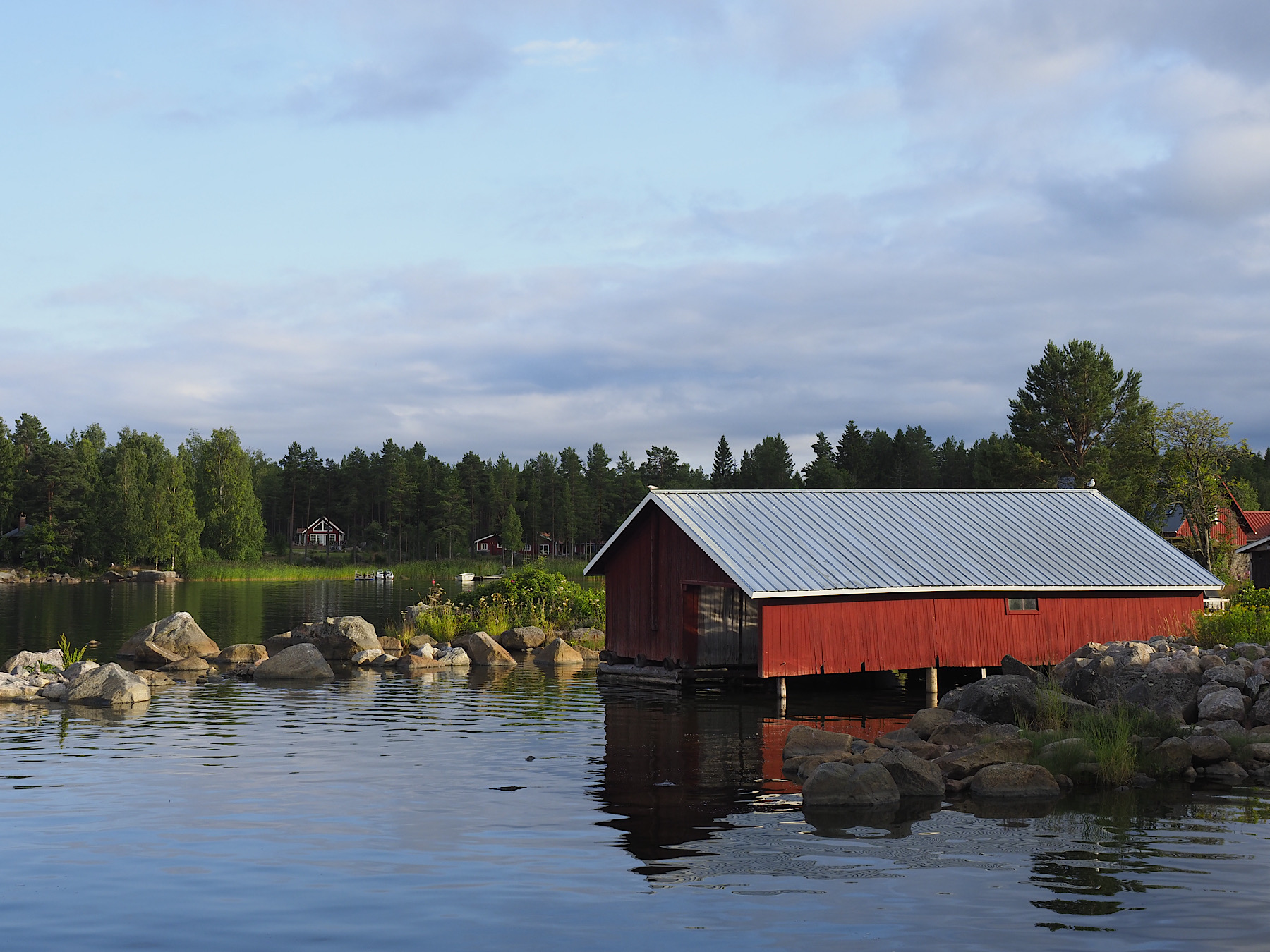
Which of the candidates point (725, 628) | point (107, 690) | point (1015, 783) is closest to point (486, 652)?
point (725, 628)

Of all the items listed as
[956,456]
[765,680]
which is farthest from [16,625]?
[956,456]

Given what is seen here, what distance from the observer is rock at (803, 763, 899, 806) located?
1667cm

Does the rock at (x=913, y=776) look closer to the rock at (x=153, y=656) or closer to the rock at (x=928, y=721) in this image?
the rock at (x=928, y=721)

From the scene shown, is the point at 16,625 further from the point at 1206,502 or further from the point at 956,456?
the point at 956,456

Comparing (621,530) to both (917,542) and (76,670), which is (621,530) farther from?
(76,670)

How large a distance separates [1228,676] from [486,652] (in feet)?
75.2

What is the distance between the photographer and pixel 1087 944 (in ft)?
35.0

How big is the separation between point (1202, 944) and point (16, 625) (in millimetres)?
51217

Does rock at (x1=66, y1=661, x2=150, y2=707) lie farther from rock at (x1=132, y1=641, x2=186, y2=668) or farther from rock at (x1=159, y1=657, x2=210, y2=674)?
rock at (x1=132, y1=641, x2=186, y2=668)

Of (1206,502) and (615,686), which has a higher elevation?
(1206,502)

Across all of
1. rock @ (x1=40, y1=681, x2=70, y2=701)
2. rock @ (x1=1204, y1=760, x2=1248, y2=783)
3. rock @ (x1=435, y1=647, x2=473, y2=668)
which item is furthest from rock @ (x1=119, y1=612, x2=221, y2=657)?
rock @ (x1=1204, y1=760, x2=1248, y2=783)

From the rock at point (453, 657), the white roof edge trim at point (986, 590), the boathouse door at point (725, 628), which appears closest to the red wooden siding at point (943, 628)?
the white roof edge trim at point (986, 590)

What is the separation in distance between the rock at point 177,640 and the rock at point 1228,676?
29.5 meters

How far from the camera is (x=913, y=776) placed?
686 inches
